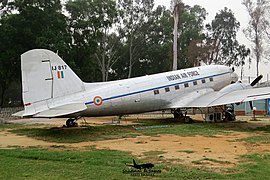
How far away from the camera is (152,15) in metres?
59.2

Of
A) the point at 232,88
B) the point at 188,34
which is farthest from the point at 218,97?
the point at 188,34

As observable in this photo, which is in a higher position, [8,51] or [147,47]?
[147,47]

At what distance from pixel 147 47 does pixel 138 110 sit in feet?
139

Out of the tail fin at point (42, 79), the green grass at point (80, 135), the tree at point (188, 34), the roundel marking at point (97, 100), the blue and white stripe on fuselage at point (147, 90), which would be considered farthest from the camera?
the tree at point (188, 34)

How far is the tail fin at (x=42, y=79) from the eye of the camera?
14.9m

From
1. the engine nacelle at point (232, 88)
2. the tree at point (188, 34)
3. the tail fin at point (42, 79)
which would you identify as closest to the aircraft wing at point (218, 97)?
the engine nacelle at point (232, 88)

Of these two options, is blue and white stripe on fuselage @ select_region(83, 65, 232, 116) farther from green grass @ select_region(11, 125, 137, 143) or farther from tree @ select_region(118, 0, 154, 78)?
tree @ select_region(118, 0, 154, 78)

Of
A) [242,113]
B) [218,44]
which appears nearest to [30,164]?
[242,113]

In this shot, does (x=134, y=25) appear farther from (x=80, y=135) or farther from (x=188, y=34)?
(x=80, y=135)

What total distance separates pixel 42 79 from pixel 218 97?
34.8 ft

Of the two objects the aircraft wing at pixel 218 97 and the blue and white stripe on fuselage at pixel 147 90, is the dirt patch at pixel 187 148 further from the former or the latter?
the aircraft wing at pixel 218 97

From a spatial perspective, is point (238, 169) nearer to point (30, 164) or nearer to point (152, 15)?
point (30, 164)

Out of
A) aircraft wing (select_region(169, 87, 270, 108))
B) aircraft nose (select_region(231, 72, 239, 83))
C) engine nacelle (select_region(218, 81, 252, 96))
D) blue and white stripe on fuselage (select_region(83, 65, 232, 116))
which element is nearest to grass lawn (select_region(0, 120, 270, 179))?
blue and white stripe on fuselage (select_region(83, 65, 232, 116))

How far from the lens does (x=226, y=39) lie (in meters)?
67.0
